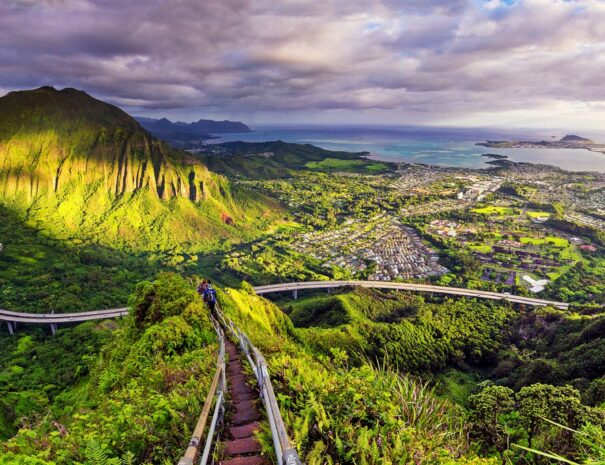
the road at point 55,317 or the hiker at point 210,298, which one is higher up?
the hiker at point 210,298

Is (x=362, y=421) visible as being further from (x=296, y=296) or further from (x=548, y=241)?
(x=548, y=241)

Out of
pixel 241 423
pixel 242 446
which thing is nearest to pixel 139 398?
pixel 241 423

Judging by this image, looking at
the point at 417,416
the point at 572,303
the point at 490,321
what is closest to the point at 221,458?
the point at 417,416

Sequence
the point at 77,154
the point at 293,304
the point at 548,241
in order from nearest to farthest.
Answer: the point at 293,304 → the point at 548,241 → the point at 77,154

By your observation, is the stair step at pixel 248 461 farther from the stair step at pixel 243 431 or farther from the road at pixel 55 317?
the road at pixel 55 317

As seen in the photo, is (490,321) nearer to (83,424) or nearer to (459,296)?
(459,296)

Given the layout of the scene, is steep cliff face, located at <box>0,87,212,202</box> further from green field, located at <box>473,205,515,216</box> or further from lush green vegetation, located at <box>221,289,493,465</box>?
lush green vegetation, located at <box>221,289,493,465</box>

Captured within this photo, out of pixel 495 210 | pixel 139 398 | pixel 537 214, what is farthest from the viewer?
pixel 495 210

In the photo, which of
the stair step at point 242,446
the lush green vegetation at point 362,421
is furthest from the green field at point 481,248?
the stair step at point 242,446
